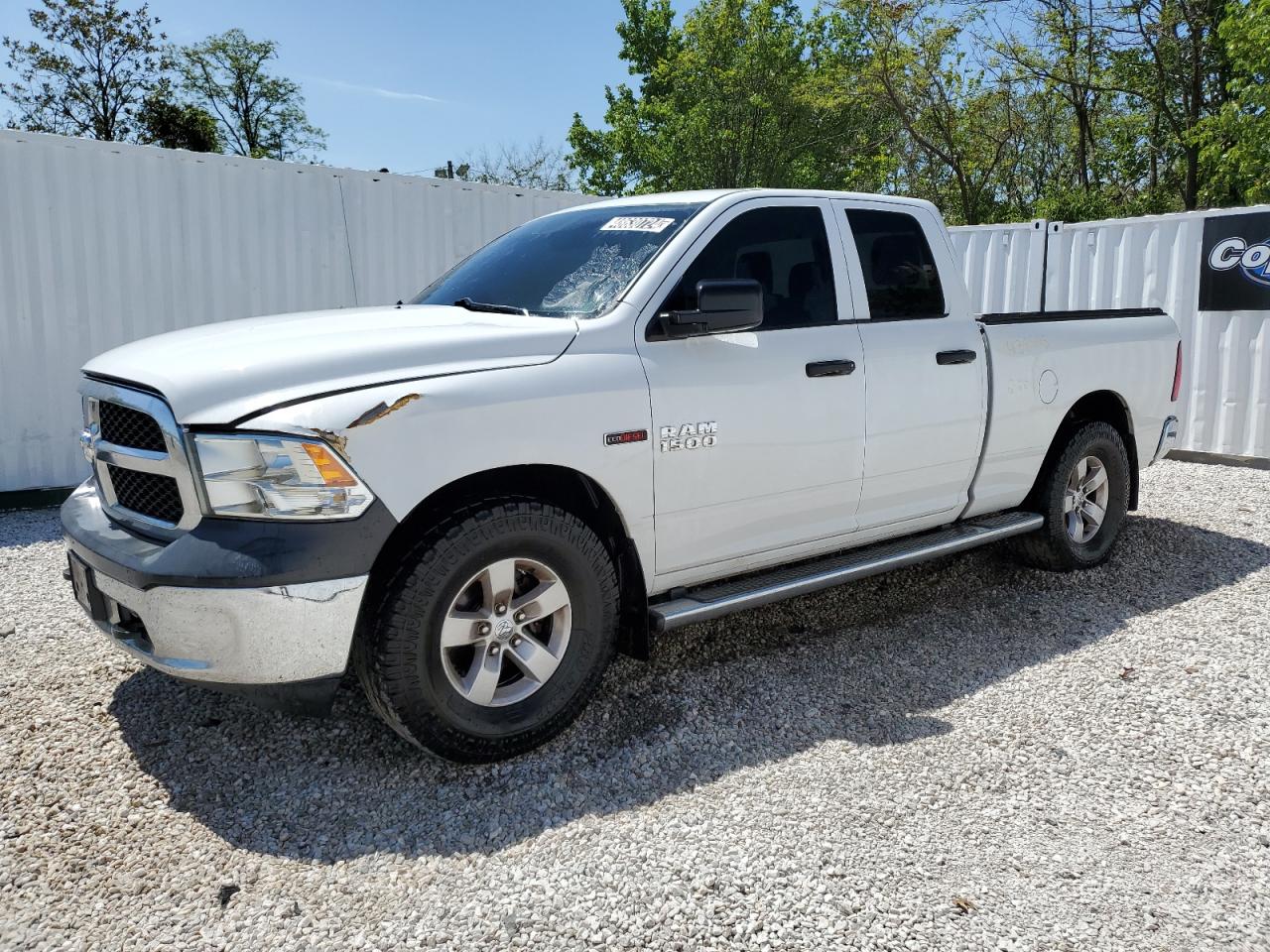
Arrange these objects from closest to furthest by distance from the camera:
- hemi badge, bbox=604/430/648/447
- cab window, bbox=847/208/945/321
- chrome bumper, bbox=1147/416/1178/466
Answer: hemi badge, bbox=604/430/648/447 < cab window, bbox=847/208/945/321 < chrome bumper, bbox=1147/416/1178/466

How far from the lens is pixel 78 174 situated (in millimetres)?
7453

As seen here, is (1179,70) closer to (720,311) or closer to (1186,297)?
(1186,297)

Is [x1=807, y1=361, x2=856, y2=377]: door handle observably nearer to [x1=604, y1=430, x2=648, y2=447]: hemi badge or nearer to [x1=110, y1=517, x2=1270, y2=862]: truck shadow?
[x1=604, y1=430, x2=648, y2=447]: hemi badge

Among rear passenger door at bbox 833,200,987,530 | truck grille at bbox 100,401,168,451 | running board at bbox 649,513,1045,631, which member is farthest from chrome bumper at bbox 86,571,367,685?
rear passenger door at bbox 833,200,987,530

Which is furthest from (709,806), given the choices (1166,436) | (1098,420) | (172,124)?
(172,124)

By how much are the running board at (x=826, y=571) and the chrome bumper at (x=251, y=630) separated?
1213mm

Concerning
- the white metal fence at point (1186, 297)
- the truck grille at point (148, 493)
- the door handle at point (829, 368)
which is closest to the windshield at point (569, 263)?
the door handle at point (829, 368)

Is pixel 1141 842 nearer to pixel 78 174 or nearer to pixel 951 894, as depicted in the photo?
pixel 951 894

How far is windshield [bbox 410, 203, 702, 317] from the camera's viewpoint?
376 centimetres

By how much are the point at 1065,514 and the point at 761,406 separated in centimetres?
259

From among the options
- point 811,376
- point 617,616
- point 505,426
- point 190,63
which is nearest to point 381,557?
point 505,426

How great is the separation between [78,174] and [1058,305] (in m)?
9.23

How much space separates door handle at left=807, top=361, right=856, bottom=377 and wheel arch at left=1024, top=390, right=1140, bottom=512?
1.78 m

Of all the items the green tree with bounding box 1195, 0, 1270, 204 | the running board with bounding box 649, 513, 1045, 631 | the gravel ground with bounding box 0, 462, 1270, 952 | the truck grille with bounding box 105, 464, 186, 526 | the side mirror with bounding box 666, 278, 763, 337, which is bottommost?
the gravel ground with bounding box 0, 462, 1270, 952
